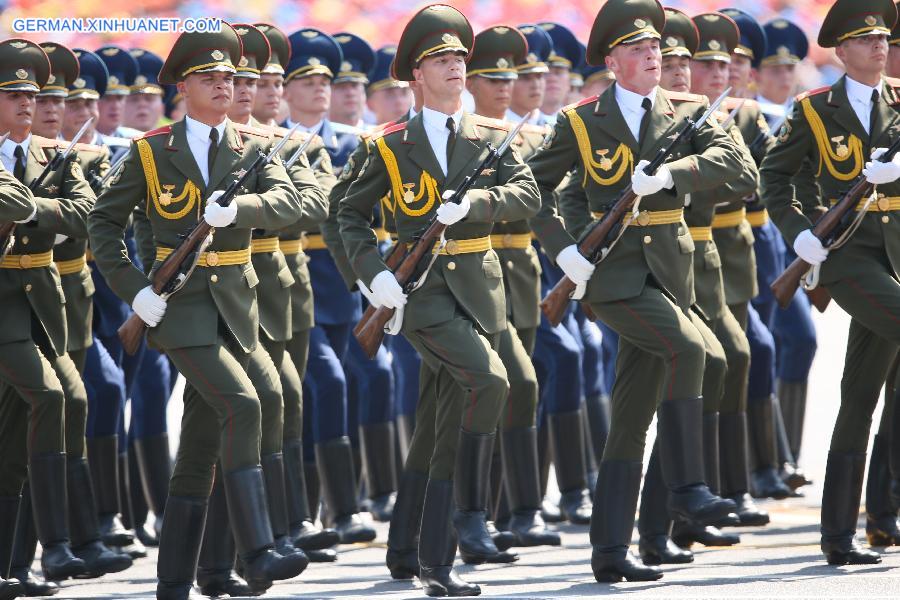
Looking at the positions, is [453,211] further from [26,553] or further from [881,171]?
[26,553]

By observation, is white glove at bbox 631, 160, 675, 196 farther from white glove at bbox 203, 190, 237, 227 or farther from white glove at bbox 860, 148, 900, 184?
white glove at bbox 203, 190, 237, 227

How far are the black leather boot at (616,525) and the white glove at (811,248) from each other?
1084 millimetres

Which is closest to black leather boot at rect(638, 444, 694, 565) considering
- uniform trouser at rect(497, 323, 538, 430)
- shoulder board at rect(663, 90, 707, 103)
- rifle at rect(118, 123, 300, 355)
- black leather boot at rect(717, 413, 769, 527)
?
uniform trouser at rect(497, 323, 538, 430)

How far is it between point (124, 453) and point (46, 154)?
2023 mm

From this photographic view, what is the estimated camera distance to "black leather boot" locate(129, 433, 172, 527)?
940cm

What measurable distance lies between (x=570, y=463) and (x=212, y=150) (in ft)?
9.93

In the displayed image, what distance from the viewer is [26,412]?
26.2ft

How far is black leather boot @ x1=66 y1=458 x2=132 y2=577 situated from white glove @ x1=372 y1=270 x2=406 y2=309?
1.78 m

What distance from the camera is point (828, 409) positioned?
1346cm

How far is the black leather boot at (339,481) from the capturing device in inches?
360

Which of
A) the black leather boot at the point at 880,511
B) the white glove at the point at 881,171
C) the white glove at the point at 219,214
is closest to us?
the white glove at the point at 219,214

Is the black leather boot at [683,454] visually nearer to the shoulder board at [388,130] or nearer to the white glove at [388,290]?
the white glove at [388,290]

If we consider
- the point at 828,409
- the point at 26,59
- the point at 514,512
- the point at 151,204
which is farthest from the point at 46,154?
the point at 828,409

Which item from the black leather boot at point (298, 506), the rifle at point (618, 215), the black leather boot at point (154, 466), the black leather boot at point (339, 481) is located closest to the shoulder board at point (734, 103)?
the rifle at point (618, 215)
